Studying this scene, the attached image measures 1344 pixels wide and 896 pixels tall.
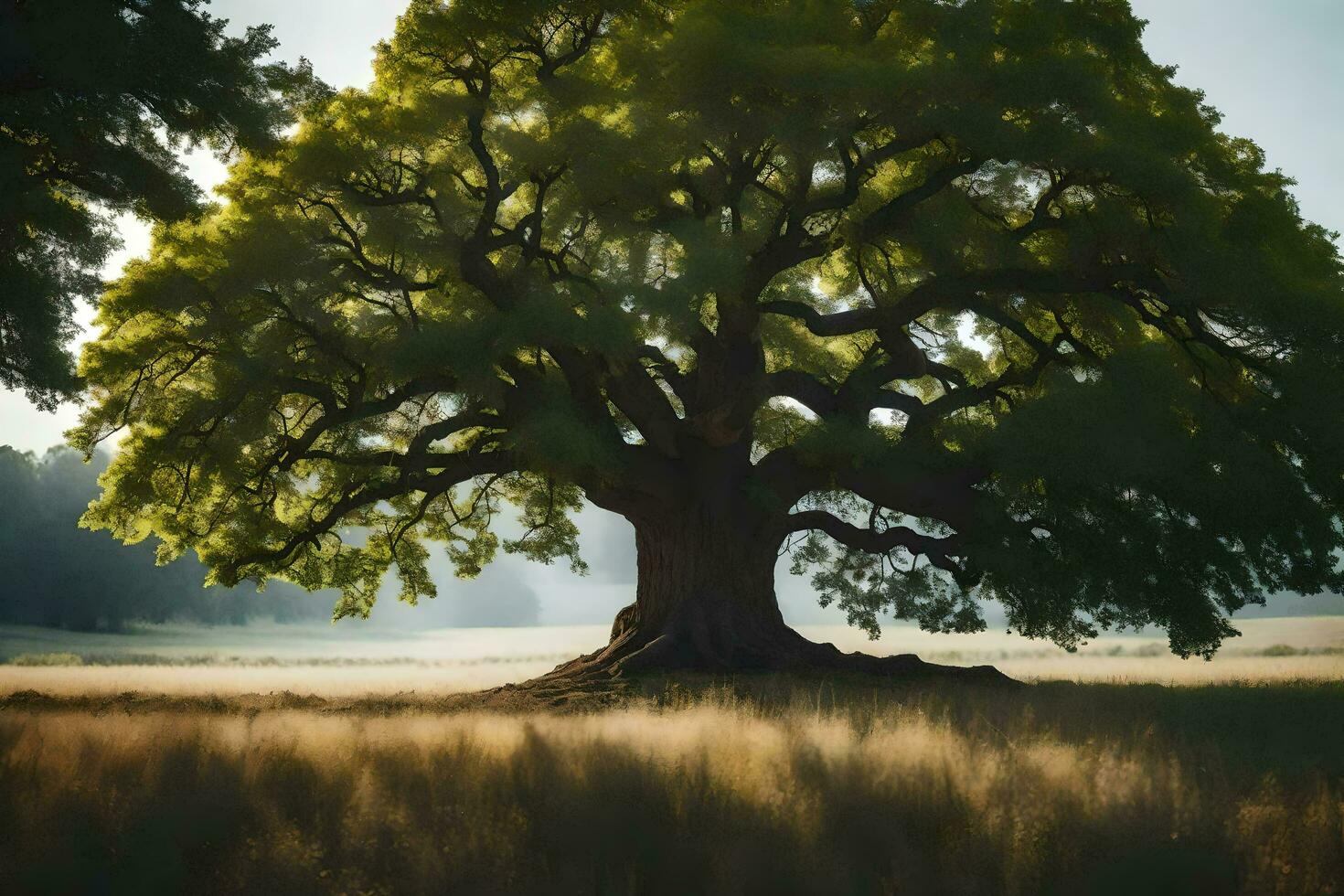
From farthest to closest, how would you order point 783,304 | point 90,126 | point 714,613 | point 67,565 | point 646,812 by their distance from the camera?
point 67,565, point 714,613, point 783,304, point 90,126, point 646,812

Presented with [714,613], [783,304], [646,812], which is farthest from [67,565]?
[646,812]

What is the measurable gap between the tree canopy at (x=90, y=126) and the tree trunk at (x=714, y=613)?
9114 mm

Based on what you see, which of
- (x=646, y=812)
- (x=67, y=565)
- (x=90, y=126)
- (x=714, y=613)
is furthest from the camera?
(x=67, y=565)

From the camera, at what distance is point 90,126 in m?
Result: 12.8

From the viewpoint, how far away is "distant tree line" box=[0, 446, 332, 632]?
54.7 meters

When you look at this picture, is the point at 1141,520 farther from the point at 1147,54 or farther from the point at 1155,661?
the point at 1155,661

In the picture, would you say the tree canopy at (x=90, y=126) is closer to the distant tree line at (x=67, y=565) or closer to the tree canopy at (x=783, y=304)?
the tree canopy at (x=783, y=304)

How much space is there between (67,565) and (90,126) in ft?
164

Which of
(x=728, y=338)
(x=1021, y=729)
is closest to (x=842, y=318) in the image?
(x=728, y=338)

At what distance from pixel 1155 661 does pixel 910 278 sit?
14.9 metres

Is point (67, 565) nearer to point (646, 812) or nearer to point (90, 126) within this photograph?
point (90, 126)

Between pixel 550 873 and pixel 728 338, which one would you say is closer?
pixel 550 873

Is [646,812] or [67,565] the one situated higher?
[67,565]

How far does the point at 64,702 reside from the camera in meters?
16.1
